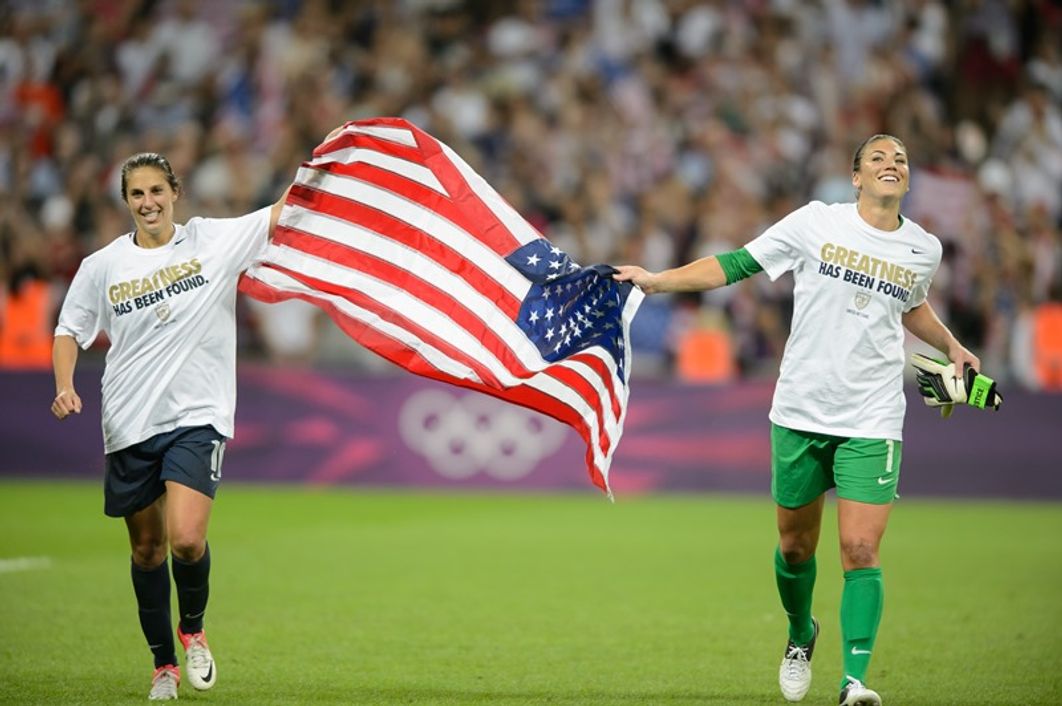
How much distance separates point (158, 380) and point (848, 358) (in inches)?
134

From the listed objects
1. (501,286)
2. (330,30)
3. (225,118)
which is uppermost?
(330,30)

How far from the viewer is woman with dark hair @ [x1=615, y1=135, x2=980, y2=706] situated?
7746mm

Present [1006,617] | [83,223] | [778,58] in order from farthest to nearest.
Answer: [778,58]
[83,223]
[1006,617]

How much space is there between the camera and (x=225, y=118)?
904 inches

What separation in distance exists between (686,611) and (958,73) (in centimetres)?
1417

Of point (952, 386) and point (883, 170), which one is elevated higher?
point (883, 170)

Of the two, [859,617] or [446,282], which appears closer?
[859,617]

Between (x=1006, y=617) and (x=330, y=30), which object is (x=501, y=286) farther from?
(x=330, y=30)

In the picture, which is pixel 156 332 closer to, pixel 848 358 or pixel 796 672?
pixel 848 358

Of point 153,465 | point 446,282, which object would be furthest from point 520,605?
point 153,465

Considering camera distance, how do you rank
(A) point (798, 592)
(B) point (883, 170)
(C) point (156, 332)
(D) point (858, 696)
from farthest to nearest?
(A) point (798, 592)
(C) point (156, 332)
(B) point (883, 170)
(D) point (858, 696)

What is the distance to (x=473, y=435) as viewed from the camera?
730 inches

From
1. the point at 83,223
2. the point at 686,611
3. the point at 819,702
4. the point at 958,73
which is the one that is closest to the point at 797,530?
the point at 819,702

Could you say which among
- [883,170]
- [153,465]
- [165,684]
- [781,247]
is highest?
[883,170]
